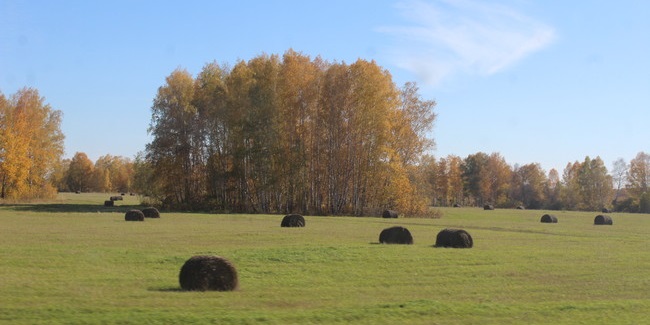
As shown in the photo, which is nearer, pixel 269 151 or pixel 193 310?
pixel 193 310

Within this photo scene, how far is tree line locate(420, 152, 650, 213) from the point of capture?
127000 mm

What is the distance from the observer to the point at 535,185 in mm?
150750

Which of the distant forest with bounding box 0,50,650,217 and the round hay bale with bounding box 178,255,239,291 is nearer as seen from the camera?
the round hay bale with bounding box 178,255,239,291

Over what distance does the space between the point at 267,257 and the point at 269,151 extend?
145ft

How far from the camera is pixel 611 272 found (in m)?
18.5

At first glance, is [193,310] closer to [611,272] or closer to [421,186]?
[611,272]

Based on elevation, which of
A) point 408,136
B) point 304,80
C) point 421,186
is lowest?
point 421,186

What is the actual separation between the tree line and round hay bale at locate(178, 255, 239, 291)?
10297 cm

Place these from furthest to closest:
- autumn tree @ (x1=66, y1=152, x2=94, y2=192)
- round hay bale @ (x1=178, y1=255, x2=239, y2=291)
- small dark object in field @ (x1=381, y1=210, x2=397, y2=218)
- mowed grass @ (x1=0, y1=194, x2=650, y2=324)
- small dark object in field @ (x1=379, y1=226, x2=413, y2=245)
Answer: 1. autumn tree @ (x1=66, y1=152, x2=94, y2=192)
2. small dark object in field @ (x1=381, y1=210, x2=397, y2=218)
3. small dark object in field @ (x1=379, y1=226, x2=413, y2=245)
4. round hay bale @ (x1=178, y1=255, x2=239, y2=291)
5. mowed grass @ (x1=0, y1=194, x2=650, y2=324)

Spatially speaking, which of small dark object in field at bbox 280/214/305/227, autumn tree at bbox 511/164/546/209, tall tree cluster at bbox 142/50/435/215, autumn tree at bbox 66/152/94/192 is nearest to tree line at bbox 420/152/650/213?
autumn tree at bbox 511/164/546/209

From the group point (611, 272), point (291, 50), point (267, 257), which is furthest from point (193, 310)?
point (291, 50)

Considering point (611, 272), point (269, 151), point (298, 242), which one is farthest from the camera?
point (269, 151)

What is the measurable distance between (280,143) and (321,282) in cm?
4938

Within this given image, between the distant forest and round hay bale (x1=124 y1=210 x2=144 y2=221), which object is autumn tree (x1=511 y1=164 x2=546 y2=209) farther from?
round hay bale (x1=124 y1=210 x2=144 y2=221)
